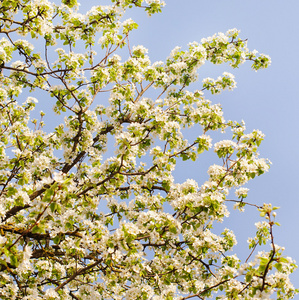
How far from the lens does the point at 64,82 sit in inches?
333

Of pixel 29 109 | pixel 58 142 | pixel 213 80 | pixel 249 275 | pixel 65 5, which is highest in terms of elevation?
pixel 213 80

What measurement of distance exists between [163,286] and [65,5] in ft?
27.6

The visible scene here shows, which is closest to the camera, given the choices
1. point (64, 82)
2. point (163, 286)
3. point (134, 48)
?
point (163, 286)

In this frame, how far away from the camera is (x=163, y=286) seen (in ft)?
23.8

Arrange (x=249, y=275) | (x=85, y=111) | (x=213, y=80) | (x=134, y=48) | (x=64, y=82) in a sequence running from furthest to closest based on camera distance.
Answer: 1. (x=213, y=80)
2. (x=134, y=48)
3. (x=85, y=111)
4. (x=64, y=82)
5. (x=249, y=275)

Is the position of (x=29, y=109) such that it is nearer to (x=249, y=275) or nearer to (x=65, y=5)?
(x=65, y=5)

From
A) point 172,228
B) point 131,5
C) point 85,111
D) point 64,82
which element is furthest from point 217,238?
point 131,5

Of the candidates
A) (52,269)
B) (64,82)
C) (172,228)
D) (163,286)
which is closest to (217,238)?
(163,286)

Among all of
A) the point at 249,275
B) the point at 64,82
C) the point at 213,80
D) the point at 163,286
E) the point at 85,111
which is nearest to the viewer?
the point at 249,275

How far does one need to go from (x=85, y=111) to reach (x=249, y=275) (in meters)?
6.84

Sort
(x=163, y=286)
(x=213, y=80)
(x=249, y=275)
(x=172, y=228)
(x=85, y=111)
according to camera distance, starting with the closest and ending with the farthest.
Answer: (x=249, y=275) < (x=172, y=228) < (x=163, y=286) < (x=85, y=111) < (x=213, y=80)

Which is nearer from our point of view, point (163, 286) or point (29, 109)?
point (163, 286)

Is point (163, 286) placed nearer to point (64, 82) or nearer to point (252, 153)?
point (252, 153)

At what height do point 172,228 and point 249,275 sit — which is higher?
point 172,228
